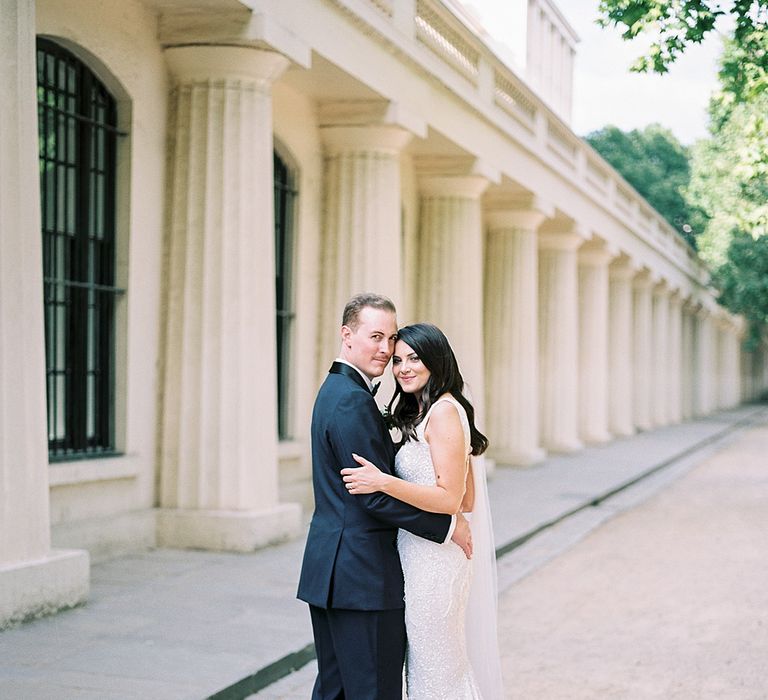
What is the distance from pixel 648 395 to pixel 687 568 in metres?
26.7

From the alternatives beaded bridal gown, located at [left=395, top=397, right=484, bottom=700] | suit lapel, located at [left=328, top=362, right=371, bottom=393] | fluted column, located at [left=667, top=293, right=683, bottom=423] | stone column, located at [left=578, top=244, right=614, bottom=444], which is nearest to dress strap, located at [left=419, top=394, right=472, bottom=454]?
beaded bridal gown, located at [left=395, top=397, right=484, bottom=700]

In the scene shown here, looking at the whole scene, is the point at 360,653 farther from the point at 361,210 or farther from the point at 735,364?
the point at 735,364

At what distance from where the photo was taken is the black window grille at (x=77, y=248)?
10.6 m

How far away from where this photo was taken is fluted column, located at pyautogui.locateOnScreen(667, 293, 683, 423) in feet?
138

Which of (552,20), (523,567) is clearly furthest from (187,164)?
(552,20)

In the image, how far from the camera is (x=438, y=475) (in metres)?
4.66

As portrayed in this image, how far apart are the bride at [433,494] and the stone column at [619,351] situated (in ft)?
92.6

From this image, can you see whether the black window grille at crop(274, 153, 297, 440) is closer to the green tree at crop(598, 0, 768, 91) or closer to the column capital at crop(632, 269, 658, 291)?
the green tree at crop(598, 0, 768, 91)

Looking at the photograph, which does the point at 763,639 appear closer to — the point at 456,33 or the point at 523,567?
the point at 523,567

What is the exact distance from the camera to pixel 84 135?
10953 mm

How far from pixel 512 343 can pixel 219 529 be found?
454 inches

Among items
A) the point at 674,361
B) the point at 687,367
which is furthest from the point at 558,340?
the point at 687,367

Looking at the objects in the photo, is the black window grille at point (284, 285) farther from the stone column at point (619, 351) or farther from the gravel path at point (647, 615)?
the stone column at point (619, 351)

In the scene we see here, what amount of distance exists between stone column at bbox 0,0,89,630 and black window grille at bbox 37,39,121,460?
7.15 feet
